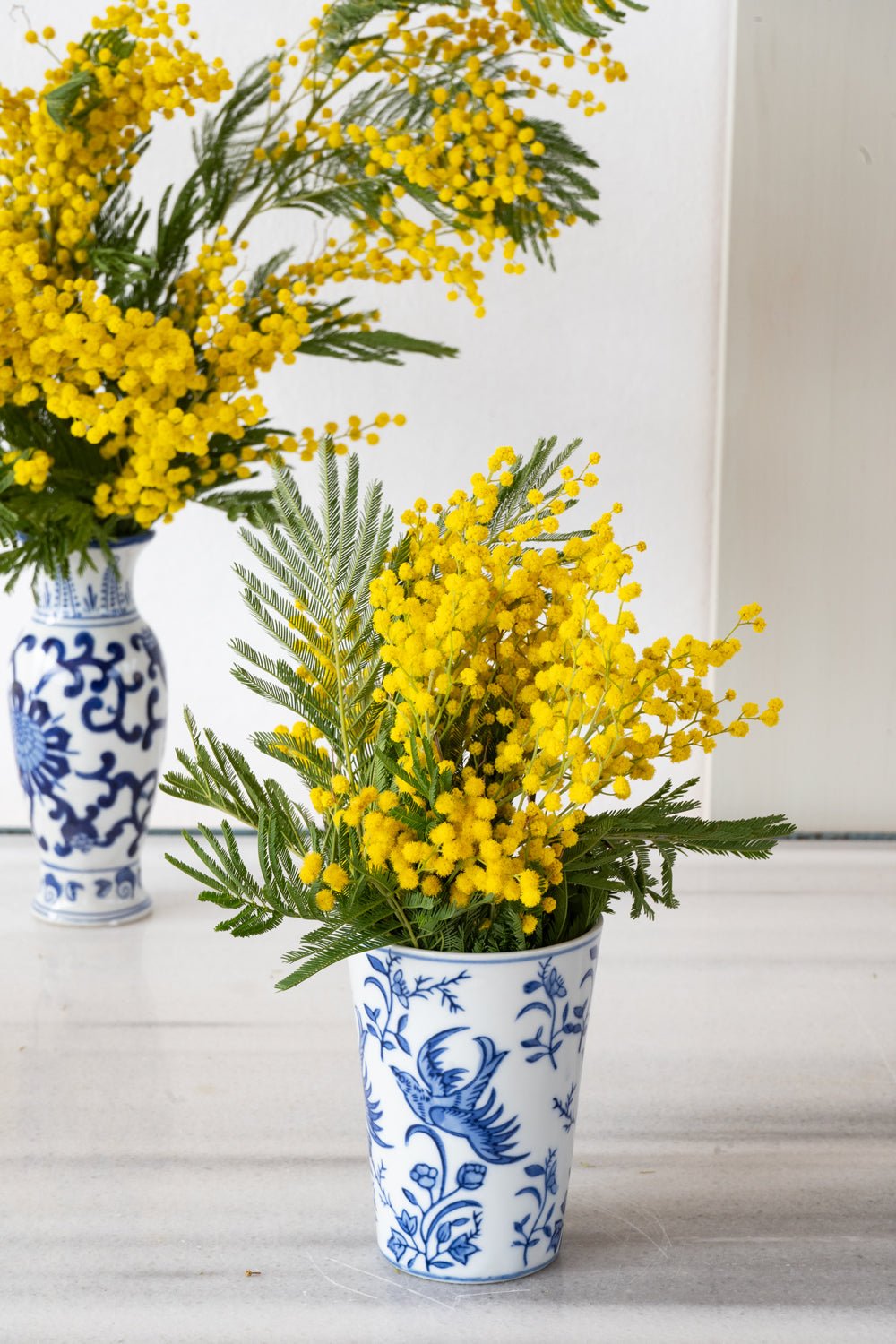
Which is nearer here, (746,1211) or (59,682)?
(746,1211)

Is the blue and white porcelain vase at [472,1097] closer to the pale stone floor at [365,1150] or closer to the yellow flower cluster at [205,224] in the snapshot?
the pale stone floor at [365,1150]

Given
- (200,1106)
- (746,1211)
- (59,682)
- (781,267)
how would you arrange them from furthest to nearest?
(781,267) → (59,682) → (200,1106) → (746,1211)

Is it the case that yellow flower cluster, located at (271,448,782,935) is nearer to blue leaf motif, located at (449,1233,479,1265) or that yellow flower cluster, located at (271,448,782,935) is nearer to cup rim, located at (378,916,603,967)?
cup rim, located at (378,916,603,967)

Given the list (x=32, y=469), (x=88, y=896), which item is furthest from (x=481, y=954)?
(x=88, y=896)

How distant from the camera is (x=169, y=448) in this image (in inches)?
43.8

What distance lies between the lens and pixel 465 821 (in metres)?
0.67

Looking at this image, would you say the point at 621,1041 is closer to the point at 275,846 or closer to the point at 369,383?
the point at 275,846

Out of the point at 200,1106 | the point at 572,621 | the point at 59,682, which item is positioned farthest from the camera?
the point at 59,682

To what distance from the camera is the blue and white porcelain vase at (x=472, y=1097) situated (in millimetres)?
703

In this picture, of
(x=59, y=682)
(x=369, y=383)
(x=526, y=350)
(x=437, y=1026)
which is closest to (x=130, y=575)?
(x=59, y=682)

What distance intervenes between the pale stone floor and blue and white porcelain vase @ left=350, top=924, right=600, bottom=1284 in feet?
0.11

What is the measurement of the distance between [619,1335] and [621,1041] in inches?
13.3

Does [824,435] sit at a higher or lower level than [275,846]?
higher

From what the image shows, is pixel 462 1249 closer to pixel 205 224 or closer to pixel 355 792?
pixel 355 792
